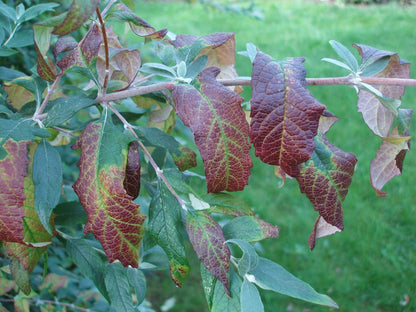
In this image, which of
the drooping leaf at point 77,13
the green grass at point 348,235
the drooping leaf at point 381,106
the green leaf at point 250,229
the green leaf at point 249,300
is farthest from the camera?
the green grass at point 348,235

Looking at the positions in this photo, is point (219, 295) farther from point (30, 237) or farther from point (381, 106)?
point (381, 106)

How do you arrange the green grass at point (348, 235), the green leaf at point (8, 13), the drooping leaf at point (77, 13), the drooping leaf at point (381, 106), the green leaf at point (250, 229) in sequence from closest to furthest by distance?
the drooping leaf at point (77, 13)
the green leaf at point (250, 229)
the drooping leaf at point (381, 106)
the green leaf at point (8, 13)
the green grass at point (348, 235)

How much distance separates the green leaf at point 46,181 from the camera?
776mm

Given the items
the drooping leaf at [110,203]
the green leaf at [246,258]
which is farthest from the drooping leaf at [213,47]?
the green leaf at [246,258]

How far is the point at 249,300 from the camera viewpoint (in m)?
0.70

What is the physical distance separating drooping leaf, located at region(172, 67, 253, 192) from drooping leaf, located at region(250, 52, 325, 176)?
0.04m

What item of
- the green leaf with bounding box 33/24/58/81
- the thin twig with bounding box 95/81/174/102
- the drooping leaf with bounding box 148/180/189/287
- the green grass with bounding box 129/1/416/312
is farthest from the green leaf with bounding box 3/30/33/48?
the green grass with bounding box 129/1/416/312

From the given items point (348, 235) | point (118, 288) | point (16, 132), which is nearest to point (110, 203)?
point (16, 132)

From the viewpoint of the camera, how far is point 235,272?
81 cm

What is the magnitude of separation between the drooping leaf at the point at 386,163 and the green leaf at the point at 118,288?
23.5 inches

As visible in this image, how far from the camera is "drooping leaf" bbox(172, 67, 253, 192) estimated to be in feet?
2.31

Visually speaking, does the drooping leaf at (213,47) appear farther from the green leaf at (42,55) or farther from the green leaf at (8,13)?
the green leaf at (8,13)

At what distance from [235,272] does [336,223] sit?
0.70 feet

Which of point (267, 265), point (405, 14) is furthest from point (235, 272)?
point (405, 14)
